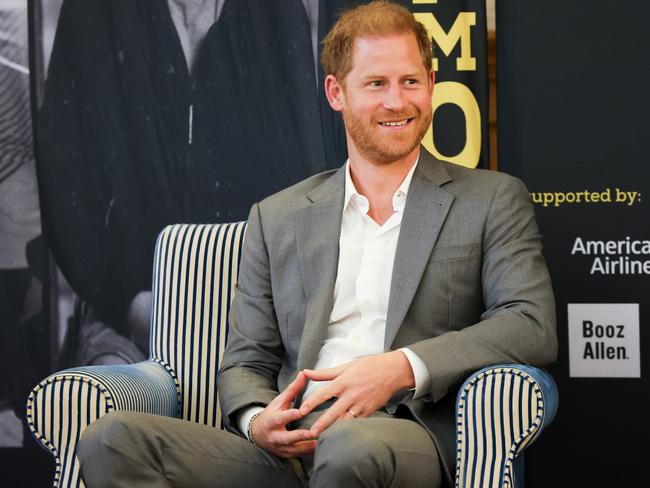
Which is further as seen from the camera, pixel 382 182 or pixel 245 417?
pixel 382 182

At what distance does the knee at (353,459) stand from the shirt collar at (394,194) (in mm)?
720

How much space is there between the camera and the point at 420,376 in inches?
80.7

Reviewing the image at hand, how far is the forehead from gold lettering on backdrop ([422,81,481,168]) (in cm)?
83

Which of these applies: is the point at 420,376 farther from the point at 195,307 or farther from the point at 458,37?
the point at 458,37

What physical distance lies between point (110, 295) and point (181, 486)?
1.55 m

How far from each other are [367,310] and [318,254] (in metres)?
0.20

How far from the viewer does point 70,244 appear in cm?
345

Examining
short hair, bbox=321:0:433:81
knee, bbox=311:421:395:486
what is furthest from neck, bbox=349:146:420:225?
knee, bbox=311:421:395:486

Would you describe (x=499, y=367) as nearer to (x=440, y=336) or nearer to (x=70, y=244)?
(x=440, y=336)

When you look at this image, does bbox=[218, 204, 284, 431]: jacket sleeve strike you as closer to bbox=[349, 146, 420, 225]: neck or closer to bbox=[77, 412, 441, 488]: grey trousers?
bbox=[77, 412, 441, 488]: grey trousers

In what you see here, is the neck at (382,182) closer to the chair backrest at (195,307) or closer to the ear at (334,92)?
the ear at (334,92)

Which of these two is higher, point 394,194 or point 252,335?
point 394,194

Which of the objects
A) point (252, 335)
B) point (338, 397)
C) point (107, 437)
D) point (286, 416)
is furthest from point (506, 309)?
point (107, 437)

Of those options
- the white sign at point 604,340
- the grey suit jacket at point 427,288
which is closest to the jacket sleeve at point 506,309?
the grey suit jacket at point 427,288
